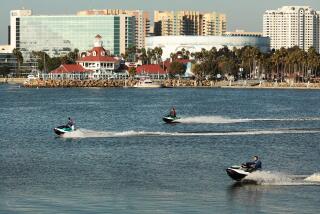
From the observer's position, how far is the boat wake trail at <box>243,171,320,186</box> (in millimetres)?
39812

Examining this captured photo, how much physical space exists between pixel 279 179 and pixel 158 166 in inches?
301

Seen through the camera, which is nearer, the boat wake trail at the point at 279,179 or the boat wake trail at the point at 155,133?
the boat wake trail at the point at 279,179

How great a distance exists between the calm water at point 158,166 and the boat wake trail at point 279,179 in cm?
4

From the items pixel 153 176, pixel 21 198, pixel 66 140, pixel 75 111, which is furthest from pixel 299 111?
pixel 21 198

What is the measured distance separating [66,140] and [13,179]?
17.9m

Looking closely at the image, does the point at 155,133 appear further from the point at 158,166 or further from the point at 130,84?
the point at 130,84

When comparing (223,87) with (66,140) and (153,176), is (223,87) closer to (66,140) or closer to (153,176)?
(66,140)

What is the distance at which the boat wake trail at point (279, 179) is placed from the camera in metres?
39.8

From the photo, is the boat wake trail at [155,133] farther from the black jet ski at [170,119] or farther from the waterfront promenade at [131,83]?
the waterfront promenade at [131,83]

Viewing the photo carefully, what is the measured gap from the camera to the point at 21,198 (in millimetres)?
36094

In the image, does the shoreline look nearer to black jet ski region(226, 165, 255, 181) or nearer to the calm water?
the calm water

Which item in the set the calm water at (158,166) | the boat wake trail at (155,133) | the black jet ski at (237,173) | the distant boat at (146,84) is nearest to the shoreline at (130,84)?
the distant boat at (146,84)

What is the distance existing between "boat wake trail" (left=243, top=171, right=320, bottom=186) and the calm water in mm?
45

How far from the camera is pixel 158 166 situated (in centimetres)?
4584
